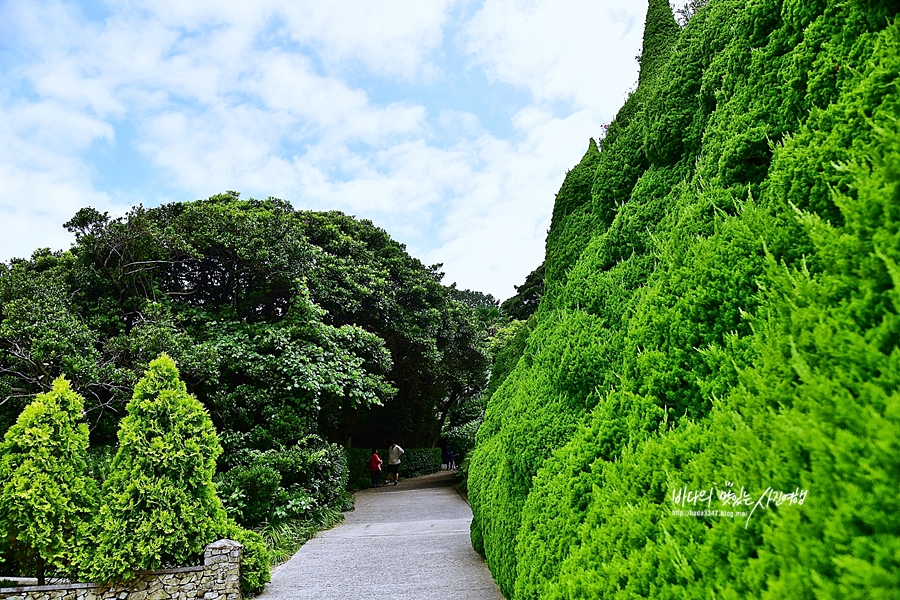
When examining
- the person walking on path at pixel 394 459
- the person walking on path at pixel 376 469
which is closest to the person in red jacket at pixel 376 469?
the person walking on path at pixel 376 469

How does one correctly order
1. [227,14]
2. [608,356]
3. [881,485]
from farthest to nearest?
[227,14]
[608,356]
[881,485]

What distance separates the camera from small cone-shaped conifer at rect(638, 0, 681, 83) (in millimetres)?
5301

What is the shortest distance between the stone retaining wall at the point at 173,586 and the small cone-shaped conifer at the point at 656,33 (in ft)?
23.9

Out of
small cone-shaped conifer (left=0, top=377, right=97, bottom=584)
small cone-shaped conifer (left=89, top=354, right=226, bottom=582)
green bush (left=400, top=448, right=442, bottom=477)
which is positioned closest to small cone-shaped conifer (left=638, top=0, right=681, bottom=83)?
small cone-shaped conifer (left=89, top=354, right=226, bottom=582)

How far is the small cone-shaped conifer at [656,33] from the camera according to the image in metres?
5.30

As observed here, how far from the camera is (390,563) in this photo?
7867mm

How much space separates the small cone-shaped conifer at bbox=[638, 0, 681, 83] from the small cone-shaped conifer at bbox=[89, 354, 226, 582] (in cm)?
679

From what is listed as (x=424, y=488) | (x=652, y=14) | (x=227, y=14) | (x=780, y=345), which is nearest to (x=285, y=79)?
(x=227, y=14)

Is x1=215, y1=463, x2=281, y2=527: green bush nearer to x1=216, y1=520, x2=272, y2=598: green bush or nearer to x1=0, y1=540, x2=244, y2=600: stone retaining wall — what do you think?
x1=216, y1=520, x2=272, y2=598: green bush

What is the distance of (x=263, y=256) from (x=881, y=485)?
13135 mm

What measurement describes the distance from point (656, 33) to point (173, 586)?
27.4 ft

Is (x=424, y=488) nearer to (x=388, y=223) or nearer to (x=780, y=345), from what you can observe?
(x=388, y=223)

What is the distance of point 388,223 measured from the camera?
824 inches

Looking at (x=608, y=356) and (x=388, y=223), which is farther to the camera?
(x=388, y=223)
